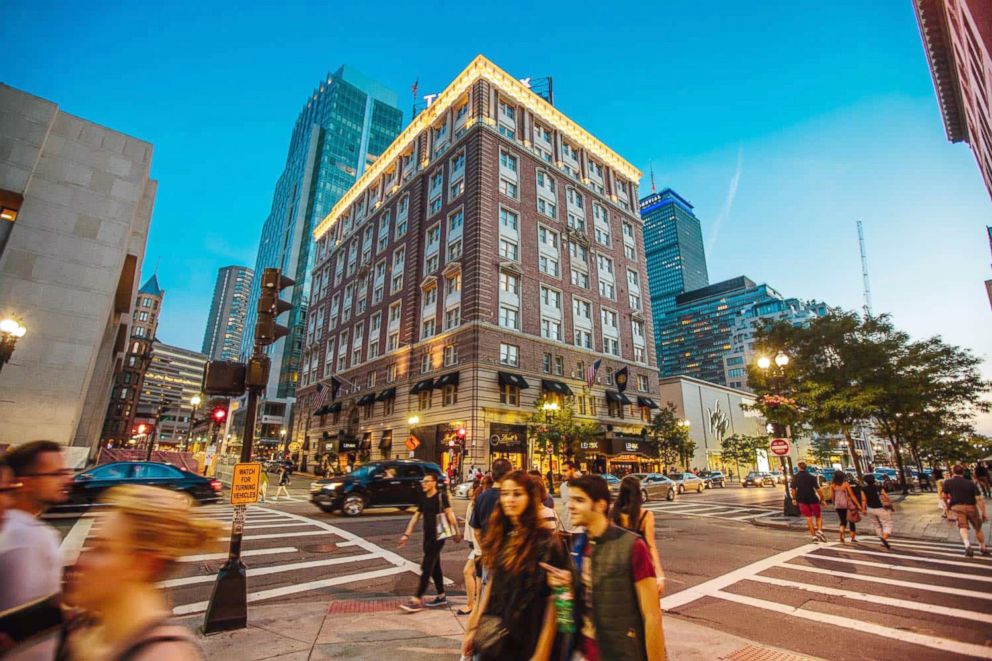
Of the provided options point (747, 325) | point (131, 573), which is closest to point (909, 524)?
point (131, 573)

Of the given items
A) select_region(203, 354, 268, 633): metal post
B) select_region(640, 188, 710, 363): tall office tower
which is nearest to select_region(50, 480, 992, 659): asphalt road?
select_region(203, 354, 268, 633): metal post

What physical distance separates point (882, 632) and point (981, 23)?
18364 mm

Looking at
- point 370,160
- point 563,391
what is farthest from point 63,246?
point 370,160

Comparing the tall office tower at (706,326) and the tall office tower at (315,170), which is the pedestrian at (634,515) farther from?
the tall office tower at (706,326)

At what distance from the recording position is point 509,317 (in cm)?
3431

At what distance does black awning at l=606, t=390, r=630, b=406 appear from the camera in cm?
3755

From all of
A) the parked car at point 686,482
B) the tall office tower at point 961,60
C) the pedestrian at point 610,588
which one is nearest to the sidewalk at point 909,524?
the parked car at point 686,482

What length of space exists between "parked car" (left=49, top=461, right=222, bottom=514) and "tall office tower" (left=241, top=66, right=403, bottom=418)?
70643 mm

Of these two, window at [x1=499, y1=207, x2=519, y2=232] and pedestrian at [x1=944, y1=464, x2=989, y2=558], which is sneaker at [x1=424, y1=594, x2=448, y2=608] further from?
window at [x1=499, y1=207, x2=519, y2=232]

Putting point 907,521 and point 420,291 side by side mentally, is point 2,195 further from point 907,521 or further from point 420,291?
point 907,521

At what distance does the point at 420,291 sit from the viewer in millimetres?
39188

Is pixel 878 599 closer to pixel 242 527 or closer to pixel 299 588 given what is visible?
pixel 299 588

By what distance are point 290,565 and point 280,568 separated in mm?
251

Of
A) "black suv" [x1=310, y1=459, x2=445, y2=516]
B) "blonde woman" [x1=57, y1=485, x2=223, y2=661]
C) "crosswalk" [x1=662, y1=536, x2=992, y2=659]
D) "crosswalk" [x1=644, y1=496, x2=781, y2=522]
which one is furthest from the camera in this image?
"crosswalk" [x1=644, y1=496, x2=781, y2=522]
